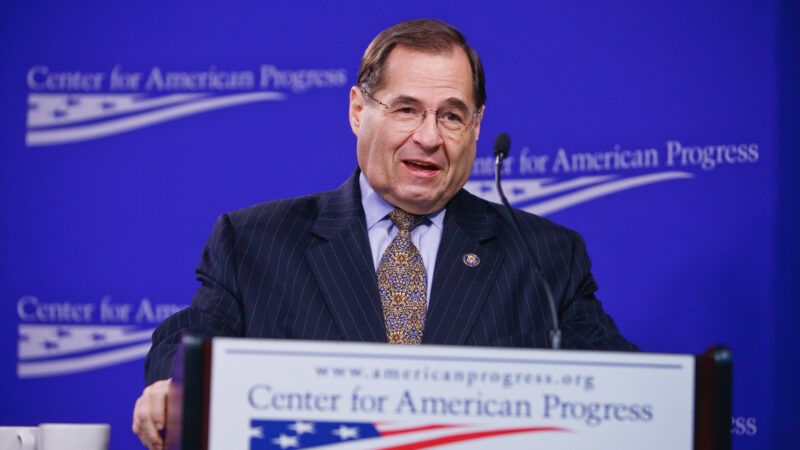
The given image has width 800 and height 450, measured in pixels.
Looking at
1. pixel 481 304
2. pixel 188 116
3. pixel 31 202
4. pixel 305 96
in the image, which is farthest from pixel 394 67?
pixel 31 202

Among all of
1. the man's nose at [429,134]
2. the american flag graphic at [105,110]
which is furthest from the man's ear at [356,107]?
the american flag graphic at [105,110]

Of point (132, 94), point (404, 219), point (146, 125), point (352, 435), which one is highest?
point (132, 94)

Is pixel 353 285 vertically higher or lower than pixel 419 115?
lower

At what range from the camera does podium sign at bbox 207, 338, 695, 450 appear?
137cm

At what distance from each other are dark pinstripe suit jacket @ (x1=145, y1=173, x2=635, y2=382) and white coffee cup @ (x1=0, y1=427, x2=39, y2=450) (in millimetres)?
307

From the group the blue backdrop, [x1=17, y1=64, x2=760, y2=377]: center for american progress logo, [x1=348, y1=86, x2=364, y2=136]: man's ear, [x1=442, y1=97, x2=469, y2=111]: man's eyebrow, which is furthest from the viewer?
[x1=17, y1=64, x2=760, y2=377]: center for american progress logo

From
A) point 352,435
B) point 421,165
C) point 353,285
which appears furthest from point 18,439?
point 421,165

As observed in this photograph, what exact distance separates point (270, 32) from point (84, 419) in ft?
5.05

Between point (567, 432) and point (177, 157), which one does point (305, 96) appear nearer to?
point (177, 157)

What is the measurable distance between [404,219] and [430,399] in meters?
1.17

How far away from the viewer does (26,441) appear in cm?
192

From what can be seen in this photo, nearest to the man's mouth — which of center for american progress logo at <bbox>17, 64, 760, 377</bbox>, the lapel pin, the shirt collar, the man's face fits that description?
the man's face

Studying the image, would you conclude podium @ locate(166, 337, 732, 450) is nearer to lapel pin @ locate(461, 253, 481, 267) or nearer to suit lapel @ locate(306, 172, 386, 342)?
suit lapel @ locate(306, 172, 386, 342)

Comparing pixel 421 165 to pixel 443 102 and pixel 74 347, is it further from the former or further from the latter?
pixel 74 347
